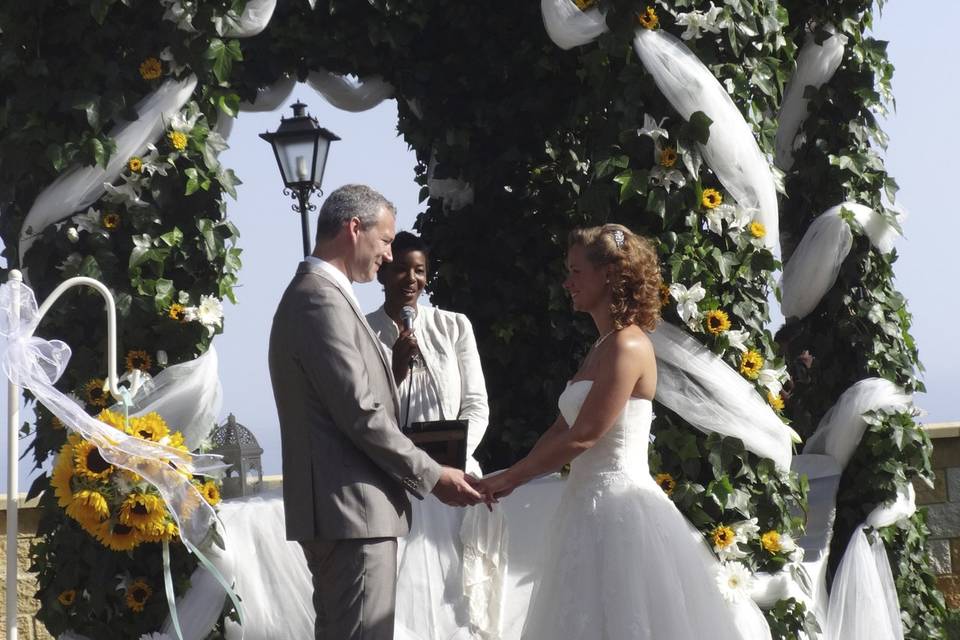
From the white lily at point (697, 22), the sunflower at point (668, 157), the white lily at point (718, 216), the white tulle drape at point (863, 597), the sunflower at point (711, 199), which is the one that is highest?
the white lily at point (697, 22)

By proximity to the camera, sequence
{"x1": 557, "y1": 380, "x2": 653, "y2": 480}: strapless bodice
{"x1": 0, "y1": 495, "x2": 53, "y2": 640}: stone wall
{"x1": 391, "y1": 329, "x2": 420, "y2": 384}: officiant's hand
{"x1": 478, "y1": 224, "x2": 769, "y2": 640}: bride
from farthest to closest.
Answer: {"x1": 0, "y1": 495, "x2": 53, "y2": 640}: stone wall
{"x1": 391, "y1": 329, "x2": 420, "y2": 384}: officiant's hand
{"x1": 557, "y1": 380, "x2": 653, "y2": 480}: strapless bodice
{"x1": 478, "y1": 224, "x2": 769, "y2": 640}: bride

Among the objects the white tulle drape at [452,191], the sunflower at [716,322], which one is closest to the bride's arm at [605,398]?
the sunflower at [716,322]

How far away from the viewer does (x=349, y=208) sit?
3865 millimetres

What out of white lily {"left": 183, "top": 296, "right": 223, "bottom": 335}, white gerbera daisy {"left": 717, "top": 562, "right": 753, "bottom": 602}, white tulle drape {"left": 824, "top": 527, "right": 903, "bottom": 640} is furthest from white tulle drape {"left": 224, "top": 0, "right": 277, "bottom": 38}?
white tulle drape {"left": 824, "top": 527, "right": 903, "bottom": 640}

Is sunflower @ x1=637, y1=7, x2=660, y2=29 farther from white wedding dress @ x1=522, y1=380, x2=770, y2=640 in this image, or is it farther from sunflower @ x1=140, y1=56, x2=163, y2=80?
sunflower @ x1=140, y1=56, x2=163, y2=80

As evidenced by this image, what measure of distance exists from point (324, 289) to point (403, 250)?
1331mm

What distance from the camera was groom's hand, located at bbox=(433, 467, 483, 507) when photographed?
4.04 metres

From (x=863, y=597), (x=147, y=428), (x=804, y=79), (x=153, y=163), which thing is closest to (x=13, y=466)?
(x=147, y=428)

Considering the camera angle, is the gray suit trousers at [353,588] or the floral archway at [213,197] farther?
the floral archway at [213,197]

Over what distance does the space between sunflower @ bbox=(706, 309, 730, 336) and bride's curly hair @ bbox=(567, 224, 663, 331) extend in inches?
15.6

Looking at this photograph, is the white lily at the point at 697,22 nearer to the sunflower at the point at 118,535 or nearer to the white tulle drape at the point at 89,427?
the white tulle drape at the point at 89,427

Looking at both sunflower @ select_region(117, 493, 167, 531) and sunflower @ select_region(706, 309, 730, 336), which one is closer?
sunflower @ select_region(117, 493, 167, 531)

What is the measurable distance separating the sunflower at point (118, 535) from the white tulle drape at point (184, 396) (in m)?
0.51

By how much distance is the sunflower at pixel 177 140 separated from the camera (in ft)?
15.4
